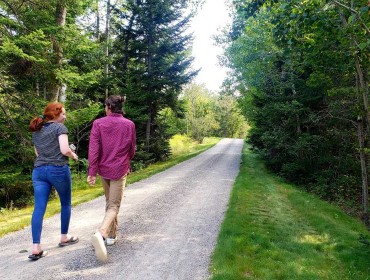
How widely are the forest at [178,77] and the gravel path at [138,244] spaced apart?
2968mm

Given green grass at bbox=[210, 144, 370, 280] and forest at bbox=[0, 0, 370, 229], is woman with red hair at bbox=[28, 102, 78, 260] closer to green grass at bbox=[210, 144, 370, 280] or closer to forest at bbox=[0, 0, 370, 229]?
green grass at bbox=[210, 144, 370, 280]

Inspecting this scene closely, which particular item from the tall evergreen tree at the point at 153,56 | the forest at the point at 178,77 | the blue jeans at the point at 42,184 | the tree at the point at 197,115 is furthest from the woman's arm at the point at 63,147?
the tree at the point at 197,115

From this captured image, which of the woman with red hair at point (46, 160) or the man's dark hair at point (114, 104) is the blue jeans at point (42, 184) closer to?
the woman with red hair at point (46, 160)

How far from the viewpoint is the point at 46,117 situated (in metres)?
4.07

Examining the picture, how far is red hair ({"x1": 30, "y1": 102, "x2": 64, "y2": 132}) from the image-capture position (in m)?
3.99

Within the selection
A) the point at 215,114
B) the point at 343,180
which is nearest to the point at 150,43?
the point at 343,180

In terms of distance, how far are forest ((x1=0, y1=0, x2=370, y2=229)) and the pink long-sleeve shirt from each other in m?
3.24

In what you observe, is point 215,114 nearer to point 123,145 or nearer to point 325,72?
point 325,72

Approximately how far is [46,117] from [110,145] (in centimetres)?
96

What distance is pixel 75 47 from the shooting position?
8.57 m

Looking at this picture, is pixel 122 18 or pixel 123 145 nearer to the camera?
pixel 123 145

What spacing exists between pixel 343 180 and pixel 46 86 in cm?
1156

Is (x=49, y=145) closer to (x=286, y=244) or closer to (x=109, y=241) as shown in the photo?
(x=109, y=241)

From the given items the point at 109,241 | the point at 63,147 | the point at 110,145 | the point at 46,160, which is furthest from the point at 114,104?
the point at 109,241
